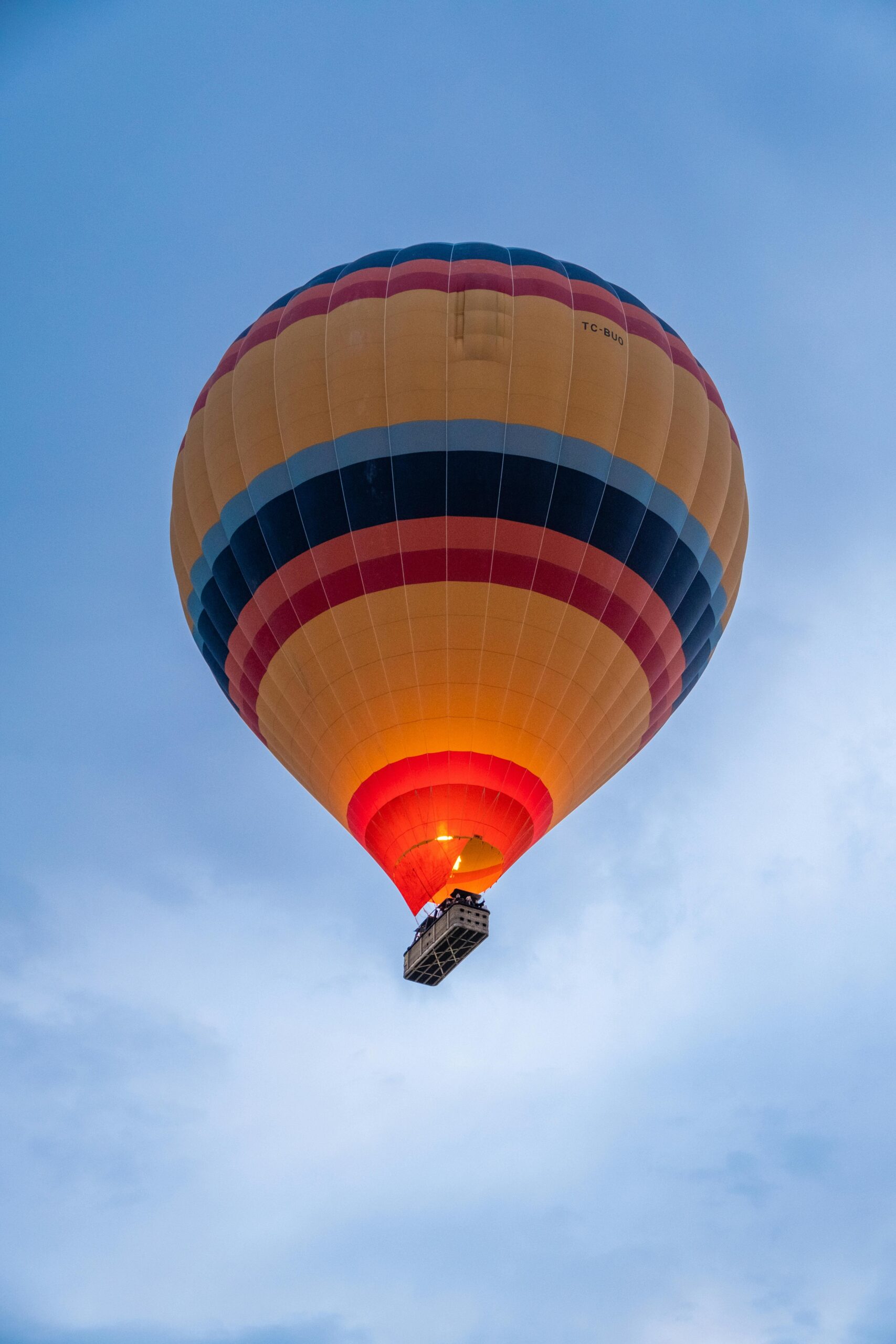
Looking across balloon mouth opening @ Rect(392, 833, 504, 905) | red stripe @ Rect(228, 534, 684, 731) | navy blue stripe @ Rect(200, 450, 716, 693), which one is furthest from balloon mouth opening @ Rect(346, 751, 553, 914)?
navy blue stripe @ Rect(200, 450, 716, 693)

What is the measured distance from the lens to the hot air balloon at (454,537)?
51.1 feet

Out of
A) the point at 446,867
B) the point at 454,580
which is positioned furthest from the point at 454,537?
the point at 446,867

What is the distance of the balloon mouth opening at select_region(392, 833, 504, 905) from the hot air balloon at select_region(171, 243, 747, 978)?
2cm

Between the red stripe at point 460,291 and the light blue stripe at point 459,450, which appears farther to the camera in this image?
the red stripe at point 460,291

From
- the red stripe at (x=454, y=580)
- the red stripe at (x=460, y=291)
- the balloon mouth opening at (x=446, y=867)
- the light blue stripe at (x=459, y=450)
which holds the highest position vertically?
the red stripe at (x=460, y=291)

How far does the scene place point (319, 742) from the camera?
16.4 metres

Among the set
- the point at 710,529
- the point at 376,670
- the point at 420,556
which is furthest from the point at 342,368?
the point at 710,529

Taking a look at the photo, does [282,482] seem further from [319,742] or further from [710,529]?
[710,529]

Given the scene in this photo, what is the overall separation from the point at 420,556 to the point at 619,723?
10.8 ft

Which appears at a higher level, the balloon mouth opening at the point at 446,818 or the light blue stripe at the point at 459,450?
the light blue stripe at the point at 459,450

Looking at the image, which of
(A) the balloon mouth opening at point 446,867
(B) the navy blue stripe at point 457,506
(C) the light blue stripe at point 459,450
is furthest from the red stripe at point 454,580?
(A) the balloon mouth opening at point 446,867

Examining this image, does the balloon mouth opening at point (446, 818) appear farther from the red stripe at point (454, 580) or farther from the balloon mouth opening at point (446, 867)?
the red stripe at point (454, 580)

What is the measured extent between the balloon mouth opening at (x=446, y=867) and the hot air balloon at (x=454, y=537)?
24 mm

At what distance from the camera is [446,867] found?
15555mm
